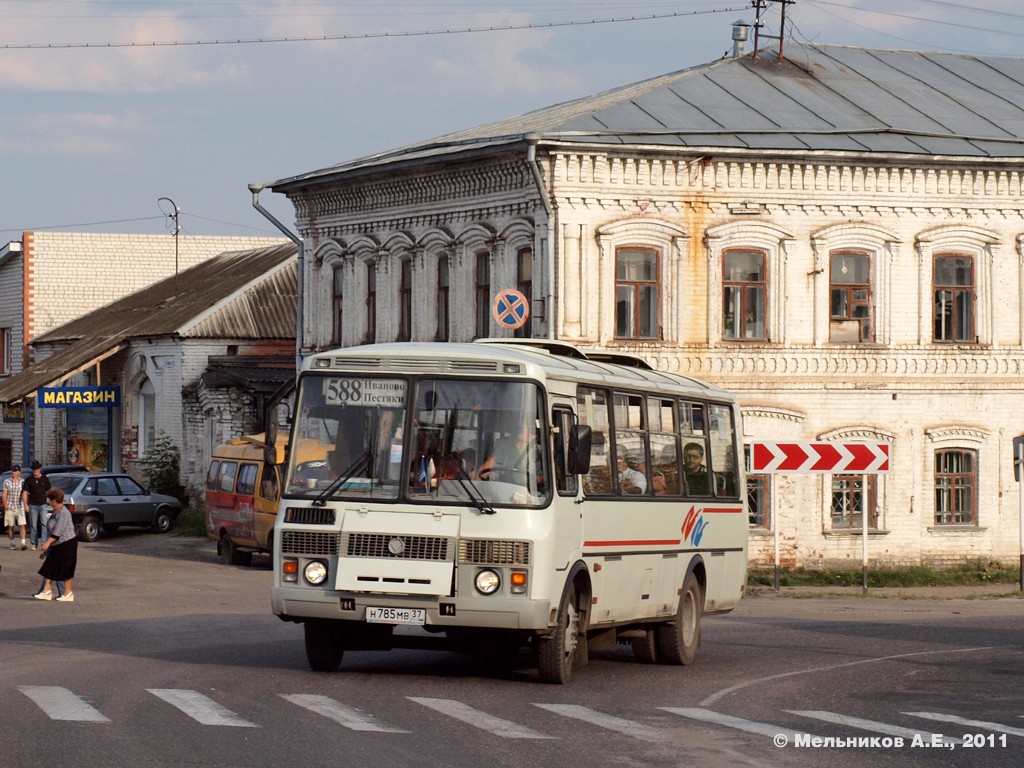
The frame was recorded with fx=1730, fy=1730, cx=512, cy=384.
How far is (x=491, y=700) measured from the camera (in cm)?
1286

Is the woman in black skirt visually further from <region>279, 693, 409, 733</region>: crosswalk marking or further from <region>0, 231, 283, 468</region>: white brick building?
<region>0, 231, 283, 468</region>: white brick building

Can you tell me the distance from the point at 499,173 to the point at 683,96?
4403 millimetres

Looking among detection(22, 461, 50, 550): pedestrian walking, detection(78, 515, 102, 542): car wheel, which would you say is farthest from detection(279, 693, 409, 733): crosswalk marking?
detection(78, 515, 102, 542): car wheel

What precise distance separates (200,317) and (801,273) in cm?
1880

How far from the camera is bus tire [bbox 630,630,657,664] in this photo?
16.7m

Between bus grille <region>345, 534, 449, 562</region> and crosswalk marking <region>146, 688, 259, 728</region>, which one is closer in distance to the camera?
crosswalk marking <region>146, 688, 259, 728</region>

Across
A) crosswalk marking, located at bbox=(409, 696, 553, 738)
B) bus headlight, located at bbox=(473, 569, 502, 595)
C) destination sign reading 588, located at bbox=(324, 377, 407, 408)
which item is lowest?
crosswalk marking, located at bbox=(409, 696, 553, 738)

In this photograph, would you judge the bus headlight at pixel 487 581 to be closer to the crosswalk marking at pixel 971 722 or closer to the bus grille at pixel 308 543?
the bus grille at pixel 308 543

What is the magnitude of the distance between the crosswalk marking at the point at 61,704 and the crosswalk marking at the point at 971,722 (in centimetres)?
579

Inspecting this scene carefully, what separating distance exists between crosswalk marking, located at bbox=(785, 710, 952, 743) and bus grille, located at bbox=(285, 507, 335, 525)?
154 inches

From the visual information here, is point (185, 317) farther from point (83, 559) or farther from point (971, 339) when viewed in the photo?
point (971, 339)

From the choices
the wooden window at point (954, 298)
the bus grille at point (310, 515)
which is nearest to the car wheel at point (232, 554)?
the wooden window at point (954, 298)

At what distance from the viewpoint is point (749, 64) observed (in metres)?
36.2

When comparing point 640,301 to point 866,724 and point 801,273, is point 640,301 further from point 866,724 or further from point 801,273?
point 866,724
